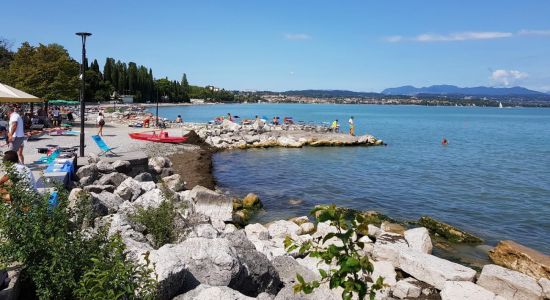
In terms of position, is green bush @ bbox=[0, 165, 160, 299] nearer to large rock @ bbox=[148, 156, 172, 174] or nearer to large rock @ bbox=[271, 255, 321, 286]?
large rock @ bbox=[271, 255, 321, 286]

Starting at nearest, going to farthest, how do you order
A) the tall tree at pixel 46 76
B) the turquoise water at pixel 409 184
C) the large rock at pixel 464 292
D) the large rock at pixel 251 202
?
the large rock at pixel 464 292, the large rock at pixel 251 202, the turquoise water at pixel 409 184, the tall tree at pixel 46 76

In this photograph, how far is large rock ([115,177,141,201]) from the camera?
12.0 meters

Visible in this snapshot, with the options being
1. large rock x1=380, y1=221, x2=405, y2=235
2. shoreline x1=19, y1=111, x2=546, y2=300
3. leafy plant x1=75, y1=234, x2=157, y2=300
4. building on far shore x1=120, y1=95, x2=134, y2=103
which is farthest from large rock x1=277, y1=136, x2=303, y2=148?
building on far shore x1=120, y1=95, x2=134, y2=103

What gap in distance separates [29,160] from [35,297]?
12056mm

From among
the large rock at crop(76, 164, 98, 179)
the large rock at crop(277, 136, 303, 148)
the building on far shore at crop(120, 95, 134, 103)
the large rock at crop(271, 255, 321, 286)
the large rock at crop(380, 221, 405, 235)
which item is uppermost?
the building on far shore at crop(120, 95, 134, 103)

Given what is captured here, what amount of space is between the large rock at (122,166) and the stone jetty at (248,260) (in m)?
0.16

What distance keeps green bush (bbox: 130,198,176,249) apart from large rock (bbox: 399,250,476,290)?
5.31 meters

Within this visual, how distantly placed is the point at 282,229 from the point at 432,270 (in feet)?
15.9

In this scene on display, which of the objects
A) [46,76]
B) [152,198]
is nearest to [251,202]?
[152,198]

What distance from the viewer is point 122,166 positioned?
1602 cm

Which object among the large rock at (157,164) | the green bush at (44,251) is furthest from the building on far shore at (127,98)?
the green bush at (44,251)

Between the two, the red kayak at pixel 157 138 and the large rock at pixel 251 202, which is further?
the red kayak at pixel 157 138

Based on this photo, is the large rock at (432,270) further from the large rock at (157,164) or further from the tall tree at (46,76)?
the tall tree at (46,76)

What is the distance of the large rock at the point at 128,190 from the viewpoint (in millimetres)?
11987
